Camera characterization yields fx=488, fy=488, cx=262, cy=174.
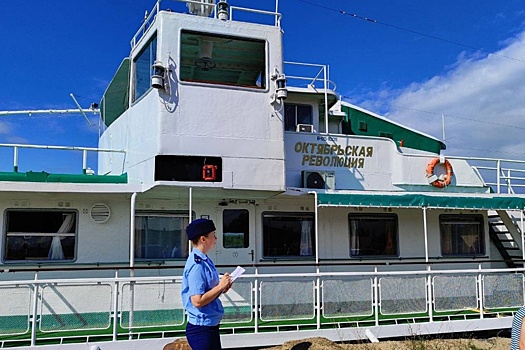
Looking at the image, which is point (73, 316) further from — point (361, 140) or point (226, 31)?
point (361, 140)

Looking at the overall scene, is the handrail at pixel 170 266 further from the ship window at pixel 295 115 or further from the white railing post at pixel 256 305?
the ship window at pixel 295 115

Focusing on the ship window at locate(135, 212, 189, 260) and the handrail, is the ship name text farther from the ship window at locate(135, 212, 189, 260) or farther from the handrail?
the ship window at locate(135, 212, 189, 260)

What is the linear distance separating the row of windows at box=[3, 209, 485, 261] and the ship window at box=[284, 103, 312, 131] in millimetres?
2315

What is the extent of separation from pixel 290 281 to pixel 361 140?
14.3ft

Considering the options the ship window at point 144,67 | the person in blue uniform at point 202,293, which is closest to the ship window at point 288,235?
the ship window at point 144,67

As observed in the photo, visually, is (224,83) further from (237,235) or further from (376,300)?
(376,300)

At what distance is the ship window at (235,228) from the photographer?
10.2m

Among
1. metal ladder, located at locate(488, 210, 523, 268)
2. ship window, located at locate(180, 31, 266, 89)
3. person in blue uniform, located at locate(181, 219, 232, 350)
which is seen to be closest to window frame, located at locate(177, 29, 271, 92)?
ship window, located at locate(180, 31, 266, 89)

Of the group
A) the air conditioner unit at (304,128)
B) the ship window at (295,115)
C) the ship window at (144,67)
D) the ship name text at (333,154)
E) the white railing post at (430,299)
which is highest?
the ship window at (144,67)

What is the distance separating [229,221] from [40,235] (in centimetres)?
365

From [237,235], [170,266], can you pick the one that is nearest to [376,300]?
[237,235]

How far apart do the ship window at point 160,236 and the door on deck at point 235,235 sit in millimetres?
730

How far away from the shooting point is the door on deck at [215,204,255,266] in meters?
10.1

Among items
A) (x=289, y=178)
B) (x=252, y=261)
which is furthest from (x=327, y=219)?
(x=252, y=261)
